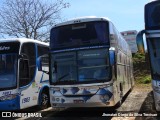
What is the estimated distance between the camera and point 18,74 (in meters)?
12.9

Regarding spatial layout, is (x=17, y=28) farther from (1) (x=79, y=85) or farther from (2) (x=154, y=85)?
(2) (x=154, y=85)

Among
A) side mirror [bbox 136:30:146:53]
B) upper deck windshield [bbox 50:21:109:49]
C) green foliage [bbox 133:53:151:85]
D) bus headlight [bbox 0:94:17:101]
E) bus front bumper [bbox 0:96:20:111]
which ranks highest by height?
upper deck windshield [bbox 50:21:109:49]

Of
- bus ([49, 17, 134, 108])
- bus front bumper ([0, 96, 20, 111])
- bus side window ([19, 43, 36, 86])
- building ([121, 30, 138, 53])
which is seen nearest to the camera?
bus ([49, 17, 134, 108])

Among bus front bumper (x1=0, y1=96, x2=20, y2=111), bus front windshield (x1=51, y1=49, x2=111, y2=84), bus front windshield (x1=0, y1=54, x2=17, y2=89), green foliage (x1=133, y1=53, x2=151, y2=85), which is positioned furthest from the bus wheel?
green foliage (x1=133, y1=53, x2=151, y2=85)

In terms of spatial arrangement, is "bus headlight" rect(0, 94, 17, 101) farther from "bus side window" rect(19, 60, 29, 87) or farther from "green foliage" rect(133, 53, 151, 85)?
"green foliage" rect(133, 53, 151, 85)

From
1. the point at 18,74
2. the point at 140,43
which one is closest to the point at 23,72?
the point at 18,74

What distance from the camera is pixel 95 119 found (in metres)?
11.7

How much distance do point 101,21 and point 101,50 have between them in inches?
45.1


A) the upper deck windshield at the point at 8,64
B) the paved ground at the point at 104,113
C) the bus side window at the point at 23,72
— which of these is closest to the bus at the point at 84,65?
the paved ground at the point at 104,113

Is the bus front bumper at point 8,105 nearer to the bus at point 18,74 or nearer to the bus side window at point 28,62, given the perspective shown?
the bus at point 18,74

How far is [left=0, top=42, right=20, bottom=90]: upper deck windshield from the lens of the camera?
12.9 metres

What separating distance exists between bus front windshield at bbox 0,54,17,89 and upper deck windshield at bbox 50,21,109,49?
5.68 ft

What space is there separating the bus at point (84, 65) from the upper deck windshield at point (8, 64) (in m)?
1.57

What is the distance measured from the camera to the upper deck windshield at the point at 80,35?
12.1 metres
